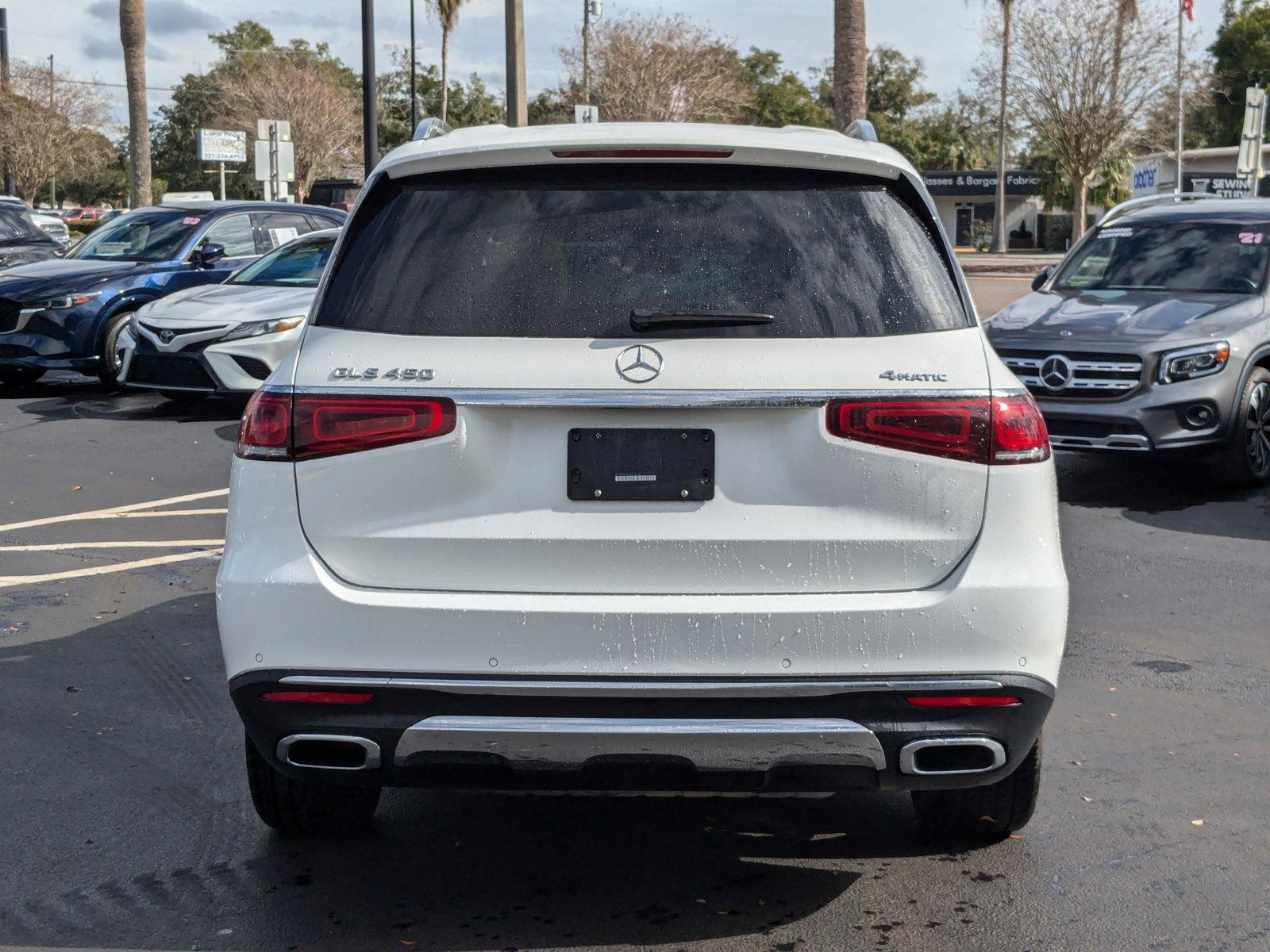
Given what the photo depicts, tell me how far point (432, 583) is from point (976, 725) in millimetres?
1191

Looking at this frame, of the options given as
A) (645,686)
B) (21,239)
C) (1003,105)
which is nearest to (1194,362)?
(645,686)

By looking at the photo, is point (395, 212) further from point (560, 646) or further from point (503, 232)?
point (560, 646)

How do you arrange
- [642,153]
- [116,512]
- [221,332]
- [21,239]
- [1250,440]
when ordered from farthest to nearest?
[21,239] → [221,332] → [1250,440] → [116,512] → [642,153]

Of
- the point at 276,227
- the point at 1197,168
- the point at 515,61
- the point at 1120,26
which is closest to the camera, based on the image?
the point at 276,227

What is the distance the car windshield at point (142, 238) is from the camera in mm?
15531

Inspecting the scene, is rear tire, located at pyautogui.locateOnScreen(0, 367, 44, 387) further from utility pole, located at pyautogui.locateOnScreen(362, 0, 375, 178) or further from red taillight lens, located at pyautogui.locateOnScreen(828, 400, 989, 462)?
red taillight lens, located at pyautogui.locateOnScreen(828, 400, 989, 462)

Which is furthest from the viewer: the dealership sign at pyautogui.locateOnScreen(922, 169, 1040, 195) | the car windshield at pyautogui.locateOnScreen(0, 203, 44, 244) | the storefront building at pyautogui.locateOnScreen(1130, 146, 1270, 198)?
the dealership sign at pyautogui.locateOnScreen(922, 169, 1040, 195)

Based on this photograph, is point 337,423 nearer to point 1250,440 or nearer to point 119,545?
point 119,545

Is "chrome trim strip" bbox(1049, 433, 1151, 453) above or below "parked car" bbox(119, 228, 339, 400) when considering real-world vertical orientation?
below

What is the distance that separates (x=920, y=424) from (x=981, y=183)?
77571 mm

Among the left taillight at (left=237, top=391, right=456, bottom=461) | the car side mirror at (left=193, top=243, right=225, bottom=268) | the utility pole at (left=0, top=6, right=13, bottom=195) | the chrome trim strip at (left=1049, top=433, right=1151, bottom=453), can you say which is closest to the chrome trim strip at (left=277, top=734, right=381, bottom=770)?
the left taillight at (left=237, top=391, right=456, bottom=461)

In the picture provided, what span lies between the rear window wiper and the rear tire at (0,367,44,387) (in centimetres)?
1345

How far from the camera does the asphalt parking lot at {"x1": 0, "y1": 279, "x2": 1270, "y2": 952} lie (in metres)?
3.64

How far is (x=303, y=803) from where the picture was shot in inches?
159
